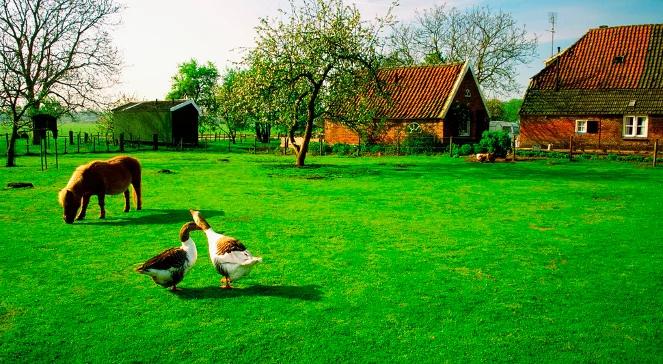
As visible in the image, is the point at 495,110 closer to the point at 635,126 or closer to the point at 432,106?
the point at 432,106

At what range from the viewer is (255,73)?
25984 millimetres

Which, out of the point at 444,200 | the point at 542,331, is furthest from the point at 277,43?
the point at 542,331

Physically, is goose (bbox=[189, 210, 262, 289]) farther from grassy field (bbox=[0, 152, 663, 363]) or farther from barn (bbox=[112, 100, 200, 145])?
barn (bbox=[112, 100, 200, 145])

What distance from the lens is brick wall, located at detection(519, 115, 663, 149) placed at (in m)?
35.1

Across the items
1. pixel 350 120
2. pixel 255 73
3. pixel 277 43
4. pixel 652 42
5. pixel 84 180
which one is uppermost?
pixel 652 42

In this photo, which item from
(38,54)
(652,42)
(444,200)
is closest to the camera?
(444,200)

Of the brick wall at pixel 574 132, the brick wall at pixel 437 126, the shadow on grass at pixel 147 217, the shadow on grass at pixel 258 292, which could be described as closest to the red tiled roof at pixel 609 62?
the brick wall at pixel 574 132

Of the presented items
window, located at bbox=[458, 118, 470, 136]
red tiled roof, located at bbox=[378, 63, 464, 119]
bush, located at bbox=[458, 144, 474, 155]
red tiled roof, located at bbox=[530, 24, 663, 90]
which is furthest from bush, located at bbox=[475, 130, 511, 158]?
red tiled roof, located at bbox=[530, 24, 663, 90]

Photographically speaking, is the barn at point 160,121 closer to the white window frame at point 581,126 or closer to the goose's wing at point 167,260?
the white window frame at point 581,126

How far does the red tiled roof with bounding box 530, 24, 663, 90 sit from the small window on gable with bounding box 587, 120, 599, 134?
9.72ft

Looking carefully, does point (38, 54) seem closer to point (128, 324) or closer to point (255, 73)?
point (255, 73)

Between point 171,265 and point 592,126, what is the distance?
1476 inches

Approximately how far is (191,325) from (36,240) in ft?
19.7

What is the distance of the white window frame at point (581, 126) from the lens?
37241 millimetres
